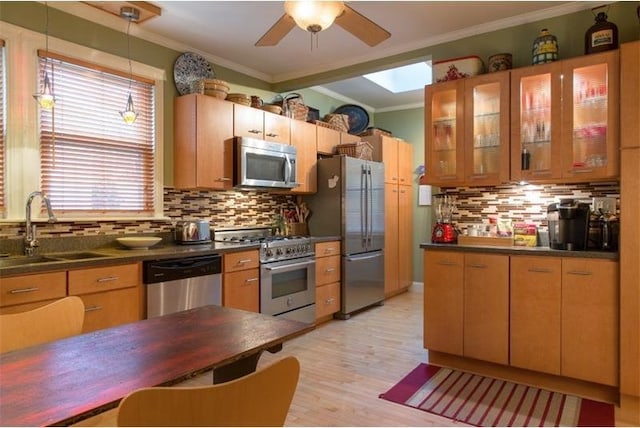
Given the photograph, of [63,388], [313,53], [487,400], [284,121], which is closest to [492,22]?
[313,53]

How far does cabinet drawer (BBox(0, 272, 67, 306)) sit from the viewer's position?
7.02 ft

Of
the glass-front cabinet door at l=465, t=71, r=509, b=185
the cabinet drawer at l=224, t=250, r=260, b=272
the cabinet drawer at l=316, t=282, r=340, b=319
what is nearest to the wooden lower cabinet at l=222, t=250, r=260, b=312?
the cabinet drawer at l=224, t=250, r=260, b=272

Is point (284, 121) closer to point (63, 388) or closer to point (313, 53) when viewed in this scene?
point (313, 53)

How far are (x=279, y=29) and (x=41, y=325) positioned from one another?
1.85 meters

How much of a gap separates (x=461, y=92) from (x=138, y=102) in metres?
2.59

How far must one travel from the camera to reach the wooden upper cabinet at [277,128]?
4.02 meters

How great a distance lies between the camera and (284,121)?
4.20m

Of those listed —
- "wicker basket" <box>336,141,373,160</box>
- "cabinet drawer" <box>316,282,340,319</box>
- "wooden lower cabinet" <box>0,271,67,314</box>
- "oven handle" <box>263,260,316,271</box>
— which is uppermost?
"wicker basket" <box>336,141,373,160</box>

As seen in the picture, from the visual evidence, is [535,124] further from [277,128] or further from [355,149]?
[277,128]

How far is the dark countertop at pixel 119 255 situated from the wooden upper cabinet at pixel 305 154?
1143mm

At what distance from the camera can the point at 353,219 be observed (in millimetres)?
4512

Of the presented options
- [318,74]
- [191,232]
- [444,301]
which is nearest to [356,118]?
[318,74]

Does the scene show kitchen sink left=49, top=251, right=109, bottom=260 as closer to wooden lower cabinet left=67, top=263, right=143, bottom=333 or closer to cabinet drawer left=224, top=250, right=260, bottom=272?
wooden lower cabinet left=67, top=263, right=143, bottom=333

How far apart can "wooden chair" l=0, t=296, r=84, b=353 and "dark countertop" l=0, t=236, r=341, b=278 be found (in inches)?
33.4
